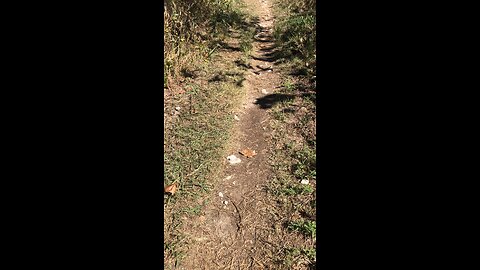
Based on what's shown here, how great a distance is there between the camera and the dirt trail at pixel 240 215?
2.40m

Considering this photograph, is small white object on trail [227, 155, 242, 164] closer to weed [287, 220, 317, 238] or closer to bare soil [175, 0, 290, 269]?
bare soil [175, 0, 290, 269]

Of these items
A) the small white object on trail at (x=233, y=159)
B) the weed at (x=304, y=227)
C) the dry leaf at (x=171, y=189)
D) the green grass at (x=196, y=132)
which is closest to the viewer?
the weed at (x=304, y=227)

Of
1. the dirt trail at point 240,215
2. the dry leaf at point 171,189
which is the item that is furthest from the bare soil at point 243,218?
the dry leaf at point 171,189

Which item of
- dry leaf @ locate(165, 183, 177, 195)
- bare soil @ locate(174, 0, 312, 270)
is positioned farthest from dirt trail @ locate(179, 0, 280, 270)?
dry leaf @ locate(165, 183, 177, 195)

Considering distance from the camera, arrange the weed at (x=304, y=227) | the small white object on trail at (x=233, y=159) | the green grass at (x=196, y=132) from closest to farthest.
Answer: the weed at (x=304, y=227)
the green grass at (x=196, y=132)
the small white object on trail at (x=233, y=159)

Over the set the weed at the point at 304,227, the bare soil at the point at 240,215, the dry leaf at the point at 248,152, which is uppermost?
the weed at the point at 304,227

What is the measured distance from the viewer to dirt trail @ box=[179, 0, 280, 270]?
2398 millimetres

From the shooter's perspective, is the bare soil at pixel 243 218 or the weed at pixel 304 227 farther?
the weed at pixel 304 227

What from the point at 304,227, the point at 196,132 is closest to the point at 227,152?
the point at 196,132

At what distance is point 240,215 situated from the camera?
274 cm

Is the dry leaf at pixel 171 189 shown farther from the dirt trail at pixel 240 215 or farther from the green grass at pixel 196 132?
the dirt trail at pixel 240 215

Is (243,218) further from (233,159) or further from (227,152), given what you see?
(227,152)
